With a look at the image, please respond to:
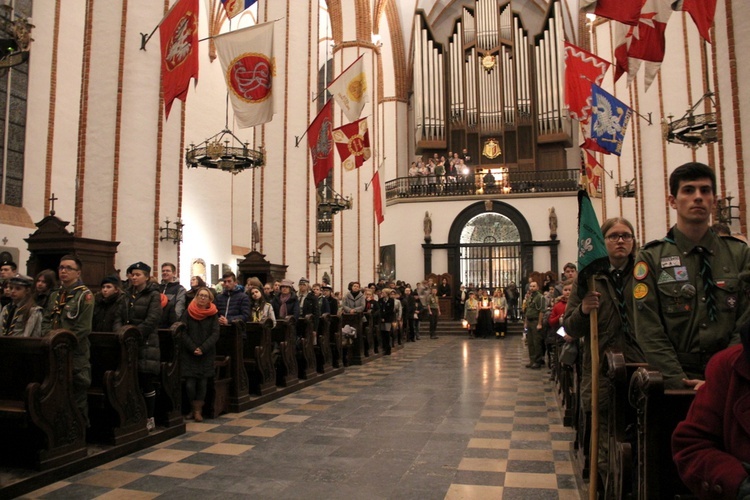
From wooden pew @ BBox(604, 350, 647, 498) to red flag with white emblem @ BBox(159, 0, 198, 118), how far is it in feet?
24.1

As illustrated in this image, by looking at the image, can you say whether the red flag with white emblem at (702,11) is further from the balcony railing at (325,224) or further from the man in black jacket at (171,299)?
the balcony railing at (325,224)

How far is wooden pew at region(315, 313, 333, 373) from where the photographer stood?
9971 millimetres

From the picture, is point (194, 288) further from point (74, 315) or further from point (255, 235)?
point (255, 235)

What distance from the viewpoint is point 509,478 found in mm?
4461

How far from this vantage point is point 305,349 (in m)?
9.15

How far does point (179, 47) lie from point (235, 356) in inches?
182

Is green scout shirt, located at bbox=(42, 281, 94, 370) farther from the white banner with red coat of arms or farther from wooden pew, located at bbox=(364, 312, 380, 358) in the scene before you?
wooden pew, located at bbox=(364, 312, 380, 358)

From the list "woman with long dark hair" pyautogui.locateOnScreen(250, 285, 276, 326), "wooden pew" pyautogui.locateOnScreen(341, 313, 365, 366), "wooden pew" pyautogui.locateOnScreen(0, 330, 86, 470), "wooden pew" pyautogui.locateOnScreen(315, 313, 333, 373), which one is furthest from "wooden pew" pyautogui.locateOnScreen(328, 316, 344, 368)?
"wooden pew" pyautogui.locateOnScreen(0, 330, 86, 470)

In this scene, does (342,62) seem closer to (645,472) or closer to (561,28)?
(561,28)

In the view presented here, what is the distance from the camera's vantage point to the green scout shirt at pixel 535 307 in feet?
35.2

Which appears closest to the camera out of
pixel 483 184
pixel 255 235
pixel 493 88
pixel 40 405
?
pixel 40 405

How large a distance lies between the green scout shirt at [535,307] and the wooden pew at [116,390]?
7454mm

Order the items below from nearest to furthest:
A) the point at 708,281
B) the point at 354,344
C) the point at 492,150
Result: the point at 708,281 → the point at 354,344 → the point at 492,150

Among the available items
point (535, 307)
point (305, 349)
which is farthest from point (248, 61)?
point (535, 307)
